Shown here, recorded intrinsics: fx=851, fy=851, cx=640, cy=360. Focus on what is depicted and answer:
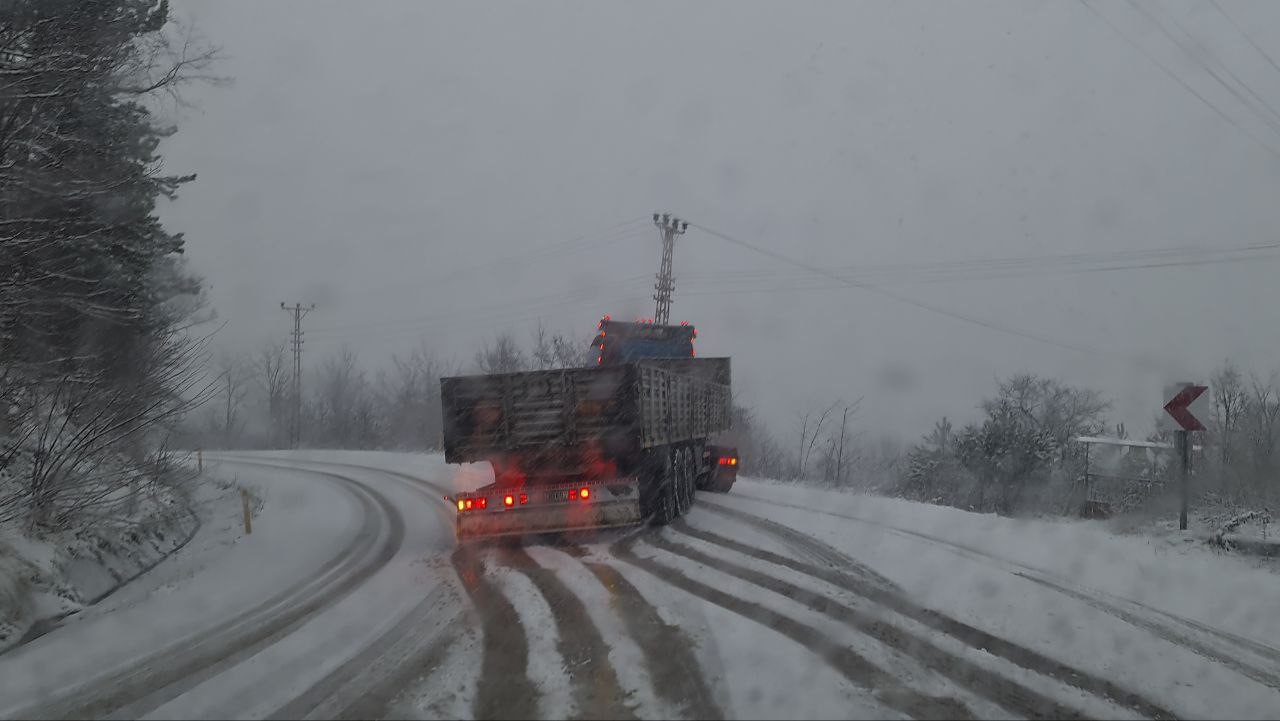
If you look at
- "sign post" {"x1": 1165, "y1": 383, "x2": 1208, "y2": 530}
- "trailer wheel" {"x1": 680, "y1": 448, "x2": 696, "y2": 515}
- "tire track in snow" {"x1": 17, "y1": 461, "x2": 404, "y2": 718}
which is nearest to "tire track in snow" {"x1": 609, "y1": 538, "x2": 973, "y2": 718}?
"tire track in snow" {"x1": 17, "y1": 461, "x2": 404, "y2": 718}

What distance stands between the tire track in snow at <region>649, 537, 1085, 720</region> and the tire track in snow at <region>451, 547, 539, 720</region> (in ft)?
9.04

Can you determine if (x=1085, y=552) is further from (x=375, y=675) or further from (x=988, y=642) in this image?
(x=375, y=675)

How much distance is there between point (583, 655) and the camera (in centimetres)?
674

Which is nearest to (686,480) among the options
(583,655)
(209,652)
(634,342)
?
(634,342)

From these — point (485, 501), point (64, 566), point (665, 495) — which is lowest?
point (64, 566)

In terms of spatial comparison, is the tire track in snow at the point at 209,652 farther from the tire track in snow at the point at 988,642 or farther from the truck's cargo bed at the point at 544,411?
the tire track in snow at the point at 988,642

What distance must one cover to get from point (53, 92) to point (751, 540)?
9.95 metres

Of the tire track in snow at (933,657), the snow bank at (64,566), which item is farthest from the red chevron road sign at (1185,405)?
the snow bank at (64,566)

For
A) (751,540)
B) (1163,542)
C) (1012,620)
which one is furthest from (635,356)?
(1012,620)

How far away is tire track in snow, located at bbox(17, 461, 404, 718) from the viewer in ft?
20.4

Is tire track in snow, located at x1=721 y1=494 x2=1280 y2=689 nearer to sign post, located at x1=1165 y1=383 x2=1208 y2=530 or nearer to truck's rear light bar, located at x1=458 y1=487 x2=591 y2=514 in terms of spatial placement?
sign post, located at x1=1165 y1=383 x2=1208 y2=530

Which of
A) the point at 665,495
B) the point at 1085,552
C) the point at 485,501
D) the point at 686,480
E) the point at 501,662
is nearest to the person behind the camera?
the point at 501,662

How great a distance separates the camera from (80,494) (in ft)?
34.9

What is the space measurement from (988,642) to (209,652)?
6.71 metres
